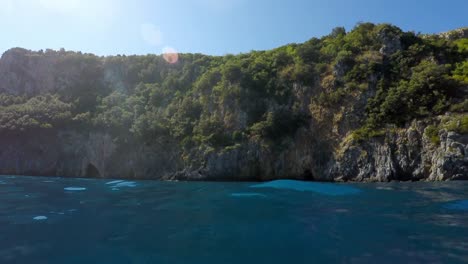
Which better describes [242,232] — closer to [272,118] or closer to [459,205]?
[459,205]

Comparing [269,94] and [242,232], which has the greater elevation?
[269,94]

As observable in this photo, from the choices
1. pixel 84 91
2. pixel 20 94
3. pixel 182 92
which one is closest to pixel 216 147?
pixel 182 92

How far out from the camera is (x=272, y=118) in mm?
41812

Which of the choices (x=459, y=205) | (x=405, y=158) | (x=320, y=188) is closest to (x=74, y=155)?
(x=320, y=188)

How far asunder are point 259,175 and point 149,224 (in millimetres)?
30028

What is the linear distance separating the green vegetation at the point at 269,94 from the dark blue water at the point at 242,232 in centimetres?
2268

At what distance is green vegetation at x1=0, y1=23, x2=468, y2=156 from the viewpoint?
35250 millimetres

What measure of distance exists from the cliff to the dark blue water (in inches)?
731

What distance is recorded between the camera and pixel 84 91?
65.2m

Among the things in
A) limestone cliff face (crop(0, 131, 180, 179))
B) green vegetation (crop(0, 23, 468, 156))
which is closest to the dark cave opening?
limestone cliff face (crop(0, 131, 180, 179))

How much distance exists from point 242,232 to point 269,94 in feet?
127

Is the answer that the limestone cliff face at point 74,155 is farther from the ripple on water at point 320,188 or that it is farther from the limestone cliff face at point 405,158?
the ripple on water at point 320,188

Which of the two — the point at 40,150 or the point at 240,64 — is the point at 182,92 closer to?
the point at 240,64

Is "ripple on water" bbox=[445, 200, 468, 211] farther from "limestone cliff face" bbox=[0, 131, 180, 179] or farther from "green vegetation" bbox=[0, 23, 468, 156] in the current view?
"limestone cliff face" bbox=[0, 131, 180, 179]
